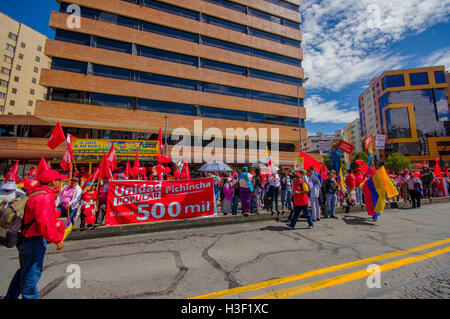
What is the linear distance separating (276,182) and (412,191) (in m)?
7.16

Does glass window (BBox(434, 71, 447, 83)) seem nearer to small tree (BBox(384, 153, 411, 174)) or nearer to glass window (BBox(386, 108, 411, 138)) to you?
glass window (BBox(386, 108, 411, 138))

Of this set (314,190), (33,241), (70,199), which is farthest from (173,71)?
(33,241)

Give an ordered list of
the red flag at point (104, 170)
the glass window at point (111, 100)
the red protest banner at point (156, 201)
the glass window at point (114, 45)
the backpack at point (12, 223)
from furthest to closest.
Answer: the glass window at point (114, 45) → the glass window at point (111, 100) → the red flag at point (104, 170) → the red protest banner at point (156, 201) → the backpack at point (12, 223)

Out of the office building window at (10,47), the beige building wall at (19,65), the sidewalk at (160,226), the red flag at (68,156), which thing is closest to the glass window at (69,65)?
the red flag at (68,156)

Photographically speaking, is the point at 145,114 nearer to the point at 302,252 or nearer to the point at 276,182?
the point at 276,182

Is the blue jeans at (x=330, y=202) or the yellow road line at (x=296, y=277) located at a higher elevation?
the blue jeans at (x=330, y=202)

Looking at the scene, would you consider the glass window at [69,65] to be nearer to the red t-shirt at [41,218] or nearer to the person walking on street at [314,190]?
the red t-shirt at [41,218]

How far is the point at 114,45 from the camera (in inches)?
894

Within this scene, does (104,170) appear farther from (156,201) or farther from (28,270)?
(28,270)

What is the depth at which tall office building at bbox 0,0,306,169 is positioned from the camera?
21047 millimetres

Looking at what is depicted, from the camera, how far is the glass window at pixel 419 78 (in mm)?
63344

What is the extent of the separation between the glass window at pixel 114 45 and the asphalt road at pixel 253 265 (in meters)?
24.5

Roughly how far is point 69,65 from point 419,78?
91.3 m

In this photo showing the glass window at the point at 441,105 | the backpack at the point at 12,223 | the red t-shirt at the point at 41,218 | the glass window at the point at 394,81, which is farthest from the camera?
the glass window at the point at 394,81
